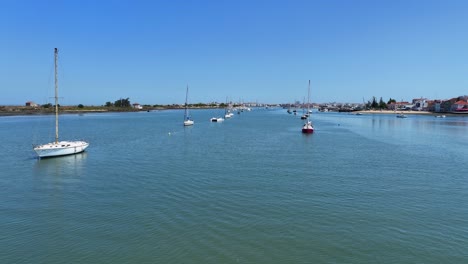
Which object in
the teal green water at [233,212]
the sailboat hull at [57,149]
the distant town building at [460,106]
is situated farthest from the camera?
the distant town building at [460,106]

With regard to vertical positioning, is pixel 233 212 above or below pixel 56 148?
below

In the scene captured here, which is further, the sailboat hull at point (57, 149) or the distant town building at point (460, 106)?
the distant town building at point (460, 106)

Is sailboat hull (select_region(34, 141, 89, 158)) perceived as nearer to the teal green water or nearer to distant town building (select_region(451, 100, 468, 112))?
the teal green water

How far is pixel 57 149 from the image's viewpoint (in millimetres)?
32969

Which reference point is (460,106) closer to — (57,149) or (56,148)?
(57,149)

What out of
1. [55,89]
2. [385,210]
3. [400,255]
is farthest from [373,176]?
[55,89]

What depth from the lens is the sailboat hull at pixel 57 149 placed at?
1248 inches

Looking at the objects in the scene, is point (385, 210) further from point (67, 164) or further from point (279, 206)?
point (67, 164)

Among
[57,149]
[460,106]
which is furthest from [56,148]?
[460,106]

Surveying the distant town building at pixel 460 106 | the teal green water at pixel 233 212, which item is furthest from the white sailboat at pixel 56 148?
the distant town building at pixel 460 106

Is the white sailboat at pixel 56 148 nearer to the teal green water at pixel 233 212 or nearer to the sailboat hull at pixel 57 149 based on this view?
the sailboat hull at pixel 57 149

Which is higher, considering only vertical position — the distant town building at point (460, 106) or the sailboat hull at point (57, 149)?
the distant town building at point (460, 106)

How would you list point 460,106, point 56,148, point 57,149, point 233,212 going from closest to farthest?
1. point 233,212
2. point 56,148
3. point 57,149
4. point 460,106

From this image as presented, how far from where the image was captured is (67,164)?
99.8ft
